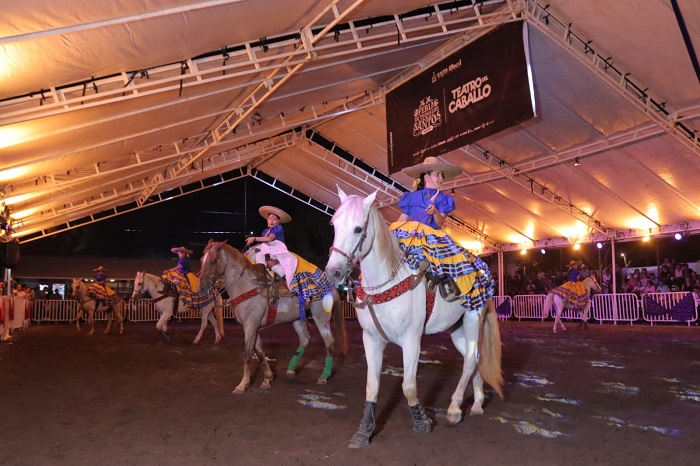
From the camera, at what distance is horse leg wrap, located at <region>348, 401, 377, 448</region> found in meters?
4.11

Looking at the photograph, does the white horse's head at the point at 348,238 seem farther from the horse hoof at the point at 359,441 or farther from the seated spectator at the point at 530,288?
the seated spectator at the point at 530,288

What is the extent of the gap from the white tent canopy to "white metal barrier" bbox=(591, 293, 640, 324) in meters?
2.19

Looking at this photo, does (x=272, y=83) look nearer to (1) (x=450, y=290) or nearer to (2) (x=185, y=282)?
(2) (x=185, y=282)

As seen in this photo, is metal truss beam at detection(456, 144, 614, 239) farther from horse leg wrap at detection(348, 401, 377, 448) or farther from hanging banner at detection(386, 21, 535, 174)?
horse leg wrap at detection(348, 401, 377, 448)

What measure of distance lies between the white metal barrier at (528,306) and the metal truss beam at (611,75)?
1046 centimetres

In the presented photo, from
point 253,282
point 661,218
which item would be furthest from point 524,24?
point 661,218

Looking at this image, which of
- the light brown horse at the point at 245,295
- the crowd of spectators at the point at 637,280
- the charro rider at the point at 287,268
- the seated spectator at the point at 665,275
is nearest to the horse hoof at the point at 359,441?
the light brown horse at the point at 245,295

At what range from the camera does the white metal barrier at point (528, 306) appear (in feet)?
73.8

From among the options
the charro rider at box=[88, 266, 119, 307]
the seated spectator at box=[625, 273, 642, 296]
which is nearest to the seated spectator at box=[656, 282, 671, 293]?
the seated spectator at box=[625, 273, 642, 296]

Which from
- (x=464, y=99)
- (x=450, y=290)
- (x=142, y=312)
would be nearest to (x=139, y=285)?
(x=464, y=99)

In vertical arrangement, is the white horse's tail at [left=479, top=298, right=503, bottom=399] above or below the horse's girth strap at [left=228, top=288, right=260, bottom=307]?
below

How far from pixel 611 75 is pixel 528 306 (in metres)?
12.6

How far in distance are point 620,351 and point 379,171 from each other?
13052 millimetres

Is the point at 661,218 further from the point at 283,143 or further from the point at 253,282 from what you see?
the point at 253,282
